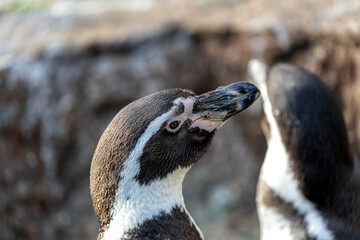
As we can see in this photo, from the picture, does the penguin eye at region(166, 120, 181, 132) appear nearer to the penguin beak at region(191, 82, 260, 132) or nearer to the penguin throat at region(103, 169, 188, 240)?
the penguin beak at region(191, 82, 260, 132)

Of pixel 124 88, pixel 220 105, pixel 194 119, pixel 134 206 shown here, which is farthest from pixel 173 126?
pixel 124 88

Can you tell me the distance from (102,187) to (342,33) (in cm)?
297

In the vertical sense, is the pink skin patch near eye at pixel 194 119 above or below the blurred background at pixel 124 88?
above

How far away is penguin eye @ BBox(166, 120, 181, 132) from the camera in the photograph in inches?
83.0

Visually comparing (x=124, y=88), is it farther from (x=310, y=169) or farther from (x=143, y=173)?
(x=143, y=173)

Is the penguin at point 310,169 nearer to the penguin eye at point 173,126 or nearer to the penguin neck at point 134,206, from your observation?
the penguin eye at point 173,126

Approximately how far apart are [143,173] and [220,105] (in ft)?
1.46

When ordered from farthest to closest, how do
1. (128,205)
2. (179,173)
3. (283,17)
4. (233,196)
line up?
(233,196)
(283,17)
(179,173)
(128,205)

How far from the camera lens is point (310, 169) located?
272 centimetres

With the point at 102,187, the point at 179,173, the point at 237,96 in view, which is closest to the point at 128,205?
the point at 102,187

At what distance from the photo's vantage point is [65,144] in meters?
4.82

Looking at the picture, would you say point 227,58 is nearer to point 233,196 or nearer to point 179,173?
point 233,196

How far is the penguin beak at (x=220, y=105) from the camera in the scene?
221 centimetres

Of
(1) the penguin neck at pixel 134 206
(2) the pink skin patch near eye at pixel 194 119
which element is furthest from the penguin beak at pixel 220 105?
(1) the penguin neck at pixel 134 206
